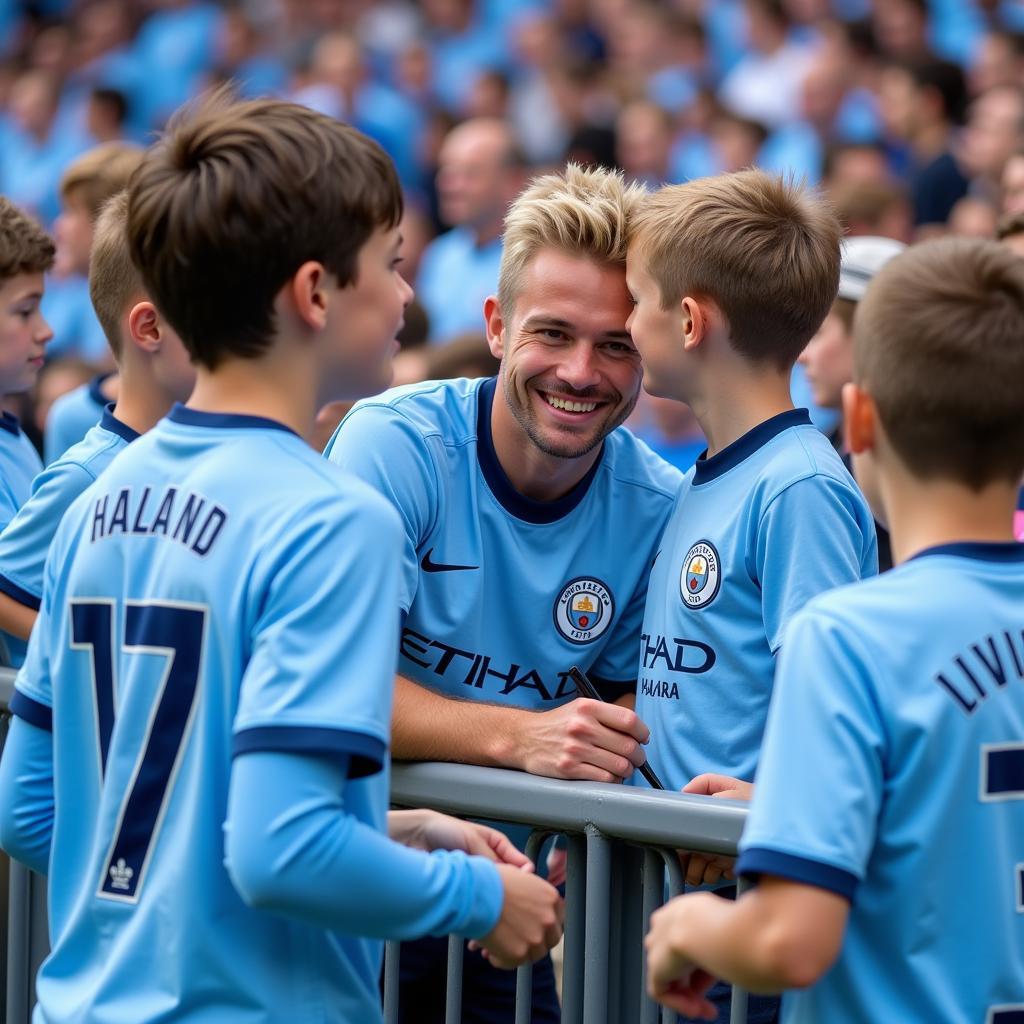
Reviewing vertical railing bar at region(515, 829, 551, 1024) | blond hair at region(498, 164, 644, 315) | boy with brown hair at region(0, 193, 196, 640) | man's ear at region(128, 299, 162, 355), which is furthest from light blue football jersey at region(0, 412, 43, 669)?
vertical railing bar at region(515, 829, 551, 1024)

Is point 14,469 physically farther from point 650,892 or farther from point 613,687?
point 650,892

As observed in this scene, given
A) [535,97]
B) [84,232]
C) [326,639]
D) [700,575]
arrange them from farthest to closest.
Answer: [535,97] < [84,232] < [700,575] < [326,639]

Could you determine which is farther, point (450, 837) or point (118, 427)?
point (118, 427)

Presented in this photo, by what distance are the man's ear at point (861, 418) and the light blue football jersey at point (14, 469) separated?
7.38 ft

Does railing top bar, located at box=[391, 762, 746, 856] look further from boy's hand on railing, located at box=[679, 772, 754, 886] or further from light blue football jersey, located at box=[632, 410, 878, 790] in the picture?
light blue football jersey, located at box=[632, 410, 878, 790]

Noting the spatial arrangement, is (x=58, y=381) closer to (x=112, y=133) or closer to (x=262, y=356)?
(x=262, y=356)

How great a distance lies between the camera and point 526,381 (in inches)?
126

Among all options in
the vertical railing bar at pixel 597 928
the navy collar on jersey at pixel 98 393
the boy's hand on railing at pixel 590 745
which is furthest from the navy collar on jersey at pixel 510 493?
the navy collar on jersey at pixel 98 393

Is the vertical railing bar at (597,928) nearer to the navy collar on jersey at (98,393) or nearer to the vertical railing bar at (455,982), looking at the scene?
the vertical railing bar at (455,982)

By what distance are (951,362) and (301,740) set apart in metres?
0.90

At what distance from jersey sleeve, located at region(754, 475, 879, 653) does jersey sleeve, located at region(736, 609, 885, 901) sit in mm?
743

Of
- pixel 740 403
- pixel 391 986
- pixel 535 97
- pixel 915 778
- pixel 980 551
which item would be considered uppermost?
pixel 535 97

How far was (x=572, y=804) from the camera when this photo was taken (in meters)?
2.56

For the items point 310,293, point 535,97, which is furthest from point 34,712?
point 535,97
